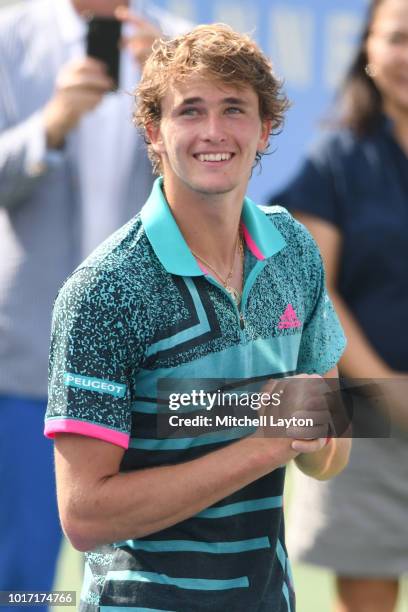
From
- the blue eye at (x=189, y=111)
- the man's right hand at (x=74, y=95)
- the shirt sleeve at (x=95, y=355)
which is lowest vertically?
the shirt sleeve at (x=95, y=355)

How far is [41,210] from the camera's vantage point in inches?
132

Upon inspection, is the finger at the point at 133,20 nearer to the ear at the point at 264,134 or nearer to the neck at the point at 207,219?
the ear at the point at 264,134

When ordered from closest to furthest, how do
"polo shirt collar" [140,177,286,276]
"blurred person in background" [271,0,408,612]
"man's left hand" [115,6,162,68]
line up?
"polo shirt collar" [140,177,286,276]
"blurred person in background" [271,0,408,612]
"man's left hand" [115,6,162,68]

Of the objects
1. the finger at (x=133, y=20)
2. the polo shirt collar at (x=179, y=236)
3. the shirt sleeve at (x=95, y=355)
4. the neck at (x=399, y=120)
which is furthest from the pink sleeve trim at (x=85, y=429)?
the finger at (x=133, y=20)

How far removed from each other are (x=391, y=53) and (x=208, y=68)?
1.04 m

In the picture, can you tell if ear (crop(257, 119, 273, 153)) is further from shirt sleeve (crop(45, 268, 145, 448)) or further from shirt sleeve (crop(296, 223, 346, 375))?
shirt sleeve (crop(45, 268, 145, 448))

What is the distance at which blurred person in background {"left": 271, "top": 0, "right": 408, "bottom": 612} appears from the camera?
3088mm

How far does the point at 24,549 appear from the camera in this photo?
11.1 feet

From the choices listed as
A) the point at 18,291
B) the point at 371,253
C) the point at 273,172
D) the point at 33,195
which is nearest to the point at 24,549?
the point at 18,291

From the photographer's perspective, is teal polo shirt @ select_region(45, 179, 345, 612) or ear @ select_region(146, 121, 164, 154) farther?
ear @ select_region(146, 121, 164, 154)

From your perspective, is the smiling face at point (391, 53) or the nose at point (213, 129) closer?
the nose at point (213, 129)

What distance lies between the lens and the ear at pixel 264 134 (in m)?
2.36

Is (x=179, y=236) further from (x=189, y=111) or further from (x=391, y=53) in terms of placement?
(x=391, y=53)

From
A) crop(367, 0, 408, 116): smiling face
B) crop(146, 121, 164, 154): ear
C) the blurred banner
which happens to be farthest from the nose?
the blurred banner
